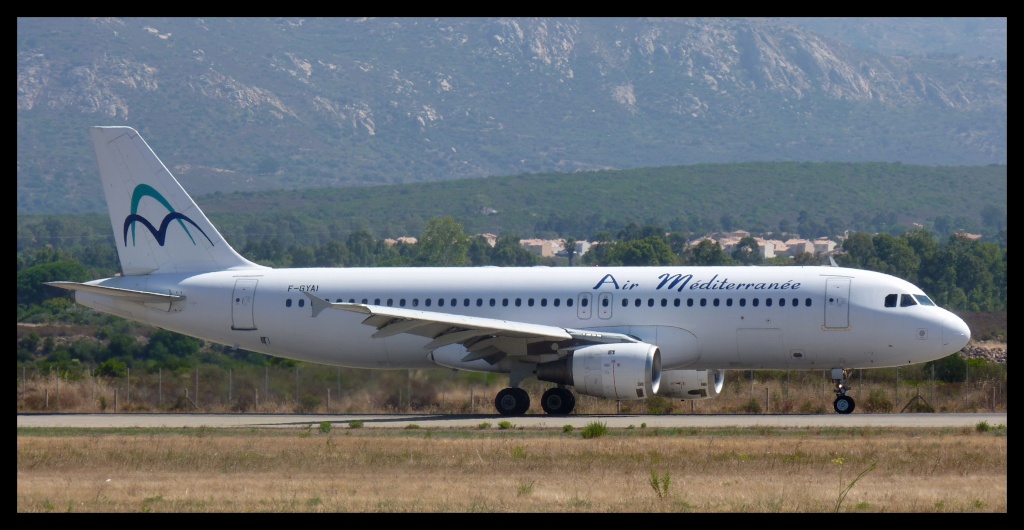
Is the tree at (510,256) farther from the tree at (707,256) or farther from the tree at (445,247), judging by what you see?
the tree at (707,256)

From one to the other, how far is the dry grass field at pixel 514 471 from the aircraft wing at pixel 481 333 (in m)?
3.67

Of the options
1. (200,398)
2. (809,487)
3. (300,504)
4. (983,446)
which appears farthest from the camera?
(200,398)

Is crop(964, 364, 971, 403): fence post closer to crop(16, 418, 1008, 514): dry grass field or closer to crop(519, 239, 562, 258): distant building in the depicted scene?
crop(16, 418, 1008, 514): dry grass field

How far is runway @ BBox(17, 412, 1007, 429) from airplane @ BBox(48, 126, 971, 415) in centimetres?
111

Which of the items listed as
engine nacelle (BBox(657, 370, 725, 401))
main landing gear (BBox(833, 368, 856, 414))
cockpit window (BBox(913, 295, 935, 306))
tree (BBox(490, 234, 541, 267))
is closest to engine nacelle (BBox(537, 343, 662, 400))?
engine nacelle (BBox(657, 370, 725, 401))

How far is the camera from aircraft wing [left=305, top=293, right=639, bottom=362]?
34062 mm

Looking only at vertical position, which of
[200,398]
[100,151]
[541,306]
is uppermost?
[100,151]

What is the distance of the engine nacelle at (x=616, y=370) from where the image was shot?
33312 mm

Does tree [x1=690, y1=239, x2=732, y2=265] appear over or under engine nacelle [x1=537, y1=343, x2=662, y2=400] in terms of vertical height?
over

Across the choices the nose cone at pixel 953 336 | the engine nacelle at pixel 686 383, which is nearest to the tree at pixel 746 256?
the engine nacelle at pixel 686 383
